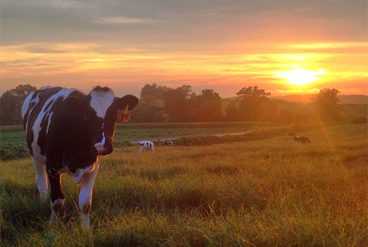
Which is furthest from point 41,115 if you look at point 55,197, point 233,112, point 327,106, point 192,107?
point 327,106

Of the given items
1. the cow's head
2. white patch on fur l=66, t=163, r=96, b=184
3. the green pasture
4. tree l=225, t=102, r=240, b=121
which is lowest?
the green pasture

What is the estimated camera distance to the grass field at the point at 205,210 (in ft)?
11.9

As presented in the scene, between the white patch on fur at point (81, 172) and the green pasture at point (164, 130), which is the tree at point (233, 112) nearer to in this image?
the green pasture at point (164, 130)

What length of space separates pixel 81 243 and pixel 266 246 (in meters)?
1.90

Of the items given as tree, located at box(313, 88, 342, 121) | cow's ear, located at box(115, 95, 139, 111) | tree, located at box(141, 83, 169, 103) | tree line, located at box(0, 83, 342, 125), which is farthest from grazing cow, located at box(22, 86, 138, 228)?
tree, located at box(313, 88, 342, 121)

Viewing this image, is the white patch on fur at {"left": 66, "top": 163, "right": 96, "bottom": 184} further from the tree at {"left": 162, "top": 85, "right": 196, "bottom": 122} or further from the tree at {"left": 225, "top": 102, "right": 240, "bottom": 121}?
the tree at {"left": 225, "top": 102, "right": 240, "bottom": 121}

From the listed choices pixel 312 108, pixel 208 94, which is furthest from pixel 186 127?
pixel 312 108

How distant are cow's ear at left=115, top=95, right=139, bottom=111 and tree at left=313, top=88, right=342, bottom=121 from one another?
60.0 meters

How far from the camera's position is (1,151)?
16.5 meters

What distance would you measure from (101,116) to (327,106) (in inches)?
2510

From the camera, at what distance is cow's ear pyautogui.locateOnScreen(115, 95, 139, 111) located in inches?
211

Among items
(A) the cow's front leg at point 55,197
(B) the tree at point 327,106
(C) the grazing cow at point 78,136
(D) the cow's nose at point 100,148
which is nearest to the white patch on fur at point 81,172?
(C) the grazing cow at point 78,136

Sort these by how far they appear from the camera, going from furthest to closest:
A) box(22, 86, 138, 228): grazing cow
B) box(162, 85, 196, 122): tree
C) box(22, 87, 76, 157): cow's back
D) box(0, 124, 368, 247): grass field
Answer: box(162, 85, 196, 122): tree → box(22, 87, 76, 157): cow's back → box(22, 86, 138, 228): grazing cow → box(0, 124, 368, 247): grass field

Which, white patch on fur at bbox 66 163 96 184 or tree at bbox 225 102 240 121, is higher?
white patch on fur at bbox 66 163 96 184
